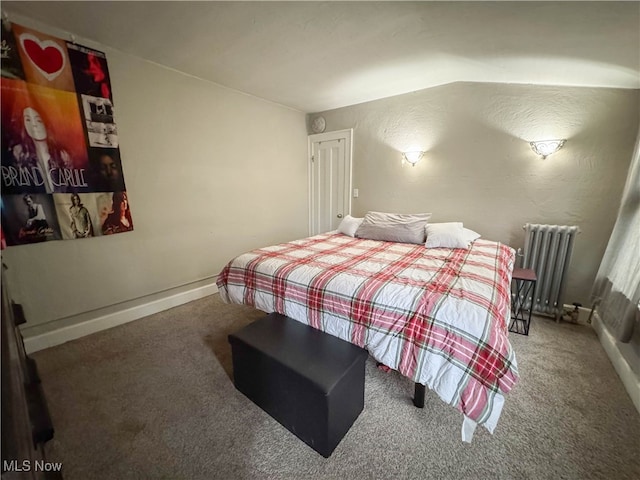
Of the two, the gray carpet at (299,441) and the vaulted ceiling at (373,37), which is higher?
the vaulted ceiling at (373,37)

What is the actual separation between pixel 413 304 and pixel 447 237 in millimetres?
1305

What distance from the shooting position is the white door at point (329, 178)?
3.60 metres

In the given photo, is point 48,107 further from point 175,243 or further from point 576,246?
point 576,246

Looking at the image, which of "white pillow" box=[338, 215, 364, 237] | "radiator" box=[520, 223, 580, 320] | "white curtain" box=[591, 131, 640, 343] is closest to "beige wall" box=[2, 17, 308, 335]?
"white pillow" box=[338, 215, 364, 237]

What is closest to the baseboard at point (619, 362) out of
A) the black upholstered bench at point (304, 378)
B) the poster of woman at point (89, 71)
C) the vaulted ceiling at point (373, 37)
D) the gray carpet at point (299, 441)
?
the gray carpet at point (299, 441)

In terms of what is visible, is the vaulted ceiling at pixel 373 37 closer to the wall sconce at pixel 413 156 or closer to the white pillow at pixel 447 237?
the wall sconce at pixel 413 156

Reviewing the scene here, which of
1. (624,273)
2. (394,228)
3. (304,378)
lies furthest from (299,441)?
(624,273)

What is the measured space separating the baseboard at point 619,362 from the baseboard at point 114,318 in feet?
11.6

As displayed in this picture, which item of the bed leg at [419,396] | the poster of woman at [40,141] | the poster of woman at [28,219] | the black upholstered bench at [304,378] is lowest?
the bed leg at [419,396]

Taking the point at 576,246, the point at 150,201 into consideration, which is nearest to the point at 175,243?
the point at 150,201

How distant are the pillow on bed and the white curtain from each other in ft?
4.52

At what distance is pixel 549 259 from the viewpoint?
7.59 ft

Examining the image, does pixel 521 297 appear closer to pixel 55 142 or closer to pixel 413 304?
pixel 413 304

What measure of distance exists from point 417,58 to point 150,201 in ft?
9.03
